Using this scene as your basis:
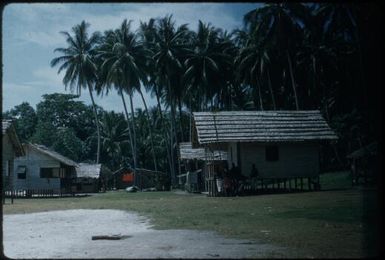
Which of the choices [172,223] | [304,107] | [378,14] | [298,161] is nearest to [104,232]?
[172,223]

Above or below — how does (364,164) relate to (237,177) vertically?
above

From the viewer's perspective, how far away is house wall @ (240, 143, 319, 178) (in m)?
26.6

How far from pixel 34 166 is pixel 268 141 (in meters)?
26.8

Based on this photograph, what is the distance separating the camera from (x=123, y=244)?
28.2 ft

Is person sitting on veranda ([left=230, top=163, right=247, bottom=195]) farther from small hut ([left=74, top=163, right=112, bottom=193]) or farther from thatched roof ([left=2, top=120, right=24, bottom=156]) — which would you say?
small hut ([left=74, top=163, right=112, bottom=193])

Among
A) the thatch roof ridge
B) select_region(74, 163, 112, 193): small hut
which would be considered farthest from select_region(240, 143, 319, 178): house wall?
select_region(74, 163, 112, 193): small hut

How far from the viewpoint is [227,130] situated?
25812mm

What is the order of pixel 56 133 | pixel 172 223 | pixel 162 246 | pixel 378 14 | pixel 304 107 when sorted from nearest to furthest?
pixel 378 14 → pixel 162 246 → pixel 172 223 → pixel 304 107 → pixel 56 133

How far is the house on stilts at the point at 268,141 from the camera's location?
84.9 feet

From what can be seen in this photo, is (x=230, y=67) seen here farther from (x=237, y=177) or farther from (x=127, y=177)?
(x=237, y=177)

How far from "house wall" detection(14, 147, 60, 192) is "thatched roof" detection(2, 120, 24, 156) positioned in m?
12.4

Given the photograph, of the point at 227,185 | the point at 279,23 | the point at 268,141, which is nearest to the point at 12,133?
the point at 227,185

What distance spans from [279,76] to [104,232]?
42065 mm

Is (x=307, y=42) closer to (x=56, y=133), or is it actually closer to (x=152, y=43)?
(x=152, y=43)
